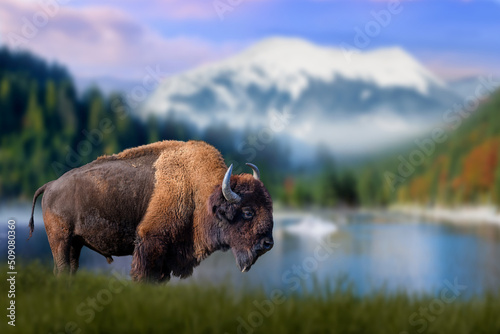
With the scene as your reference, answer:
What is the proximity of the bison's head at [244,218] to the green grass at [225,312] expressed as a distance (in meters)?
0.82

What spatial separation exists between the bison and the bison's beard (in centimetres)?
1

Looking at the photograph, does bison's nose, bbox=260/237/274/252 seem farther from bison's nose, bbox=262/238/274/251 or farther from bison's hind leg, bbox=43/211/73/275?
bison's hind leg, bbox=43/211/73/275

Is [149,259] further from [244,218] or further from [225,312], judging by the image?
[225,312]

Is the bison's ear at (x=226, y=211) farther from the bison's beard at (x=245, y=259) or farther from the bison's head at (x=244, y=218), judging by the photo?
the bison's beard at (x=245, y=259)

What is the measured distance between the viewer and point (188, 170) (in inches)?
264

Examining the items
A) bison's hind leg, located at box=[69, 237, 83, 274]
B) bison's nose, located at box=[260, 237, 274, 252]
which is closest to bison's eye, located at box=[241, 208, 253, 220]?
bison's nose, located at box=[260, 237, 274, 252]

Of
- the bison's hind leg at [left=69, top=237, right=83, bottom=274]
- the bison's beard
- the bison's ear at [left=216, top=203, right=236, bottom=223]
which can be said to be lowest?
the bison's hind leg at [left=69, top=237, right=83, bottom=274]

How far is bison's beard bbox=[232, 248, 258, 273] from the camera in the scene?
6.35 metres

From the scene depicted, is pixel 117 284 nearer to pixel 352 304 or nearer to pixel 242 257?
pixel 242 257

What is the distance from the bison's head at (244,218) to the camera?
6.32 m

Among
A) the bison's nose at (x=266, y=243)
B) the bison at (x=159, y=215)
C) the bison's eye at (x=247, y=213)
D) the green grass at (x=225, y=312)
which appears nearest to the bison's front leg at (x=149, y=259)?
the bison at (x=159, y=215)

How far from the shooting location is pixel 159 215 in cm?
638

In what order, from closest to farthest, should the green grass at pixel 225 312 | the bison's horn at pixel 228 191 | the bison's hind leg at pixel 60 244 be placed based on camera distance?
1. the green grass at pixel 225 312
2. the bison's horn at pixel 228 191
3. the bison's hind leg at pixel 60 244

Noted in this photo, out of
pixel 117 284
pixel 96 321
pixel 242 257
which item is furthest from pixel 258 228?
pixel 96 321
